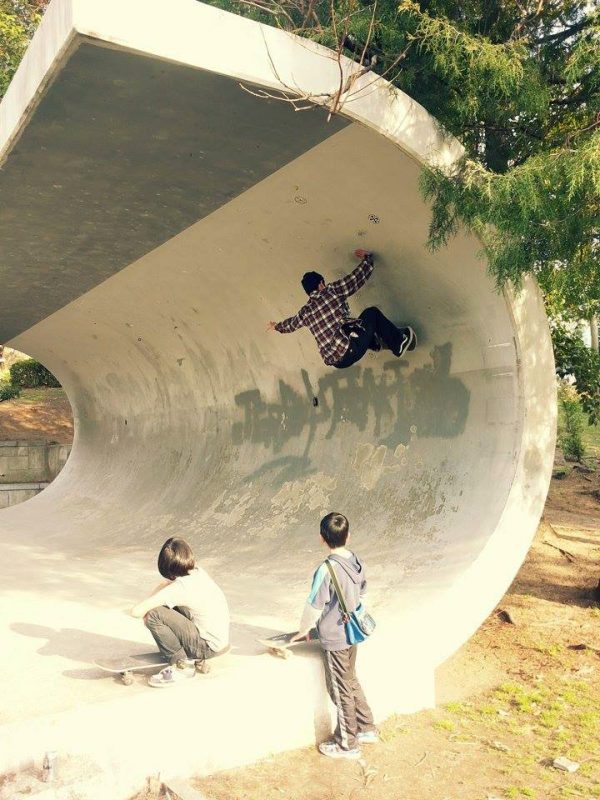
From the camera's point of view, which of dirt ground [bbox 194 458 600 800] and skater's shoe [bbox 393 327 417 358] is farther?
skater's shoe [bbox 393 327 417 358]

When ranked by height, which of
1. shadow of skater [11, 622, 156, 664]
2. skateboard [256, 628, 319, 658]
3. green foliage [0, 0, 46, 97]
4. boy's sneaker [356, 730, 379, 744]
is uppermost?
green foliage [0, 0, 46, 97]

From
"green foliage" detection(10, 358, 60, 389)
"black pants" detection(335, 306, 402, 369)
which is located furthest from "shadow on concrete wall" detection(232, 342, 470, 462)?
"green foliage" detection(10, 358, 60, 389)

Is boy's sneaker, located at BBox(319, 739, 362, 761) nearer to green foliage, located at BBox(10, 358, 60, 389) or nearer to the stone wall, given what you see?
the stone wall

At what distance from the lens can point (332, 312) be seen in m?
7.30

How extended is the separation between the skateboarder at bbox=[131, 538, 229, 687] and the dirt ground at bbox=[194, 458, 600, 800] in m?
0.68

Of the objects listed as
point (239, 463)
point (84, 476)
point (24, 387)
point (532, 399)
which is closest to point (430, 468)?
point (532, 399)

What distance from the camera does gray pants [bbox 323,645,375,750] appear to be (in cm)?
431

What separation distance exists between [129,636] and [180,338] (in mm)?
6386

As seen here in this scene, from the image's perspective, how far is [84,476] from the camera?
16047 mm

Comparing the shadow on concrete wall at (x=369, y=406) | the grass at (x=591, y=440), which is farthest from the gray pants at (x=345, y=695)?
the grass at (x=591, y=440)

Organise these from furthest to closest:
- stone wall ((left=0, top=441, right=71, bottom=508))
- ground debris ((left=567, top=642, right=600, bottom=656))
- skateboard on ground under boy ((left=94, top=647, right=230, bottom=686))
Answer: stone wall ((left=0, top=441, right=71, bottom=508)) → ground debris ((left=567, top=642, right=600, bottom=656)) → skateboard on ground under boy ((left=94, top=647, right=230, bottom=686))

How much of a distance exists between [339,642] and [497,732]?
1225mm

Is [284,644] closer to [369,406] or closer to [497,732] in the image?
[497,732]

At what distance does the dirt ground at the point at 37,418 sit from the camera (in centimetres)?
2098
